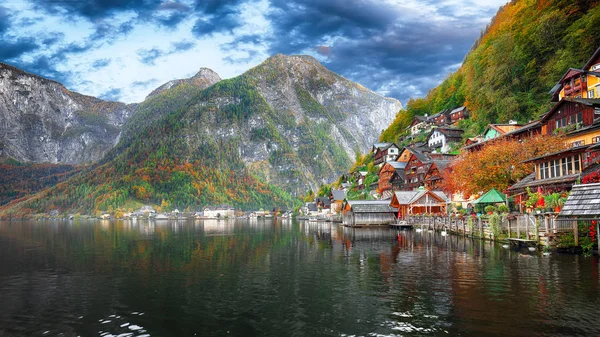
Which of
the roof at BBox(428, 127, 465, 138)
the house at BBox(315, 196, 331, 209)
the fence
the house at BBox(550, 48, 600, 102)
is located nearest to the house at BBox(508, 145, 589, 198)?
the fence

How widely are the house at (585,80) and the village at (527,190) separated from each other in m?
0.13

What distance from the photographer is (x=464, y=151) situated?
266 feet

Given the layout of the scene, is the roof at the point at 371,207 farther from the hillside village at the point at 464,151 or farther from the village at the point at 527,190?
the village at the point at 527,190

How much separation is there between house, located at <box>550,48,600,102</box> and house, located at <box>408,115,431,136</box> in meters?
81.5

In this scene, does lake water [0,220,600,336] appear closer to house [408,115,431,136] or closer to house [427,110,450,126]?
house [427,110,450,126]

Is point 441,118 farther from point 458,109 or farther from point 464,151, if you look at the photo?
point 464,151

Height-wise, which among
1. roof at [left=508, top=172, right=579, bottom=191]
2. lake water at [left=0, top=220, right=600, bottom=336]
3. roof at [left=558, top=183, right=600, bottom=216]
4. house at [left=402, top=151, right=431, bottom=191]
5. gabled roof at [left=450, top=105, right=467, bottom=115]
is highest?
gabled roof at [left=450, top=105, right=467, bottom=115]

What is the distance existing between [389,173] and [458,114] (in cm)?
3397

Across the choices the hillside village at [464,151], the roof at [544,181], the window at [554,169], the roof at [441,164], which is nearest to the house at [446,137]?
the hillside village at [464,151]

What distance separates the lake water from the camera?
18.1 m

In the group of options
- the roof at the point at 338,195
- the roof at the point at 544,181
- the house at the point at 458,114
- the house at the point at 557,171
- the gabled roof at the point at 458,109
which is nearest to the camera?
the roof at the point at 544,181

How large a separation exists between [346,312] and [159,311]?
31.6ft

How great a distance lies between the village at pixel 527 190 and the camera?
117 ft

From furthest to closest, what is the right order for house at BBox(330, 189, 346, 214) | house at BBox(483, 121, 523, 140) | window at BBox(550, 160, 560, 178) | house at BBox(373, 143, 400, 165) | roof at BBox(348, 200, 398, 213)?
house at BBox(330, 189, 346, 214)
house at BBox(373, 143, 400, 165)
roof at BBox(348, 200, 398, 213)
house at BBox(483, 121, 523, 140)
window at BBox(550, 160, 560, 178)
